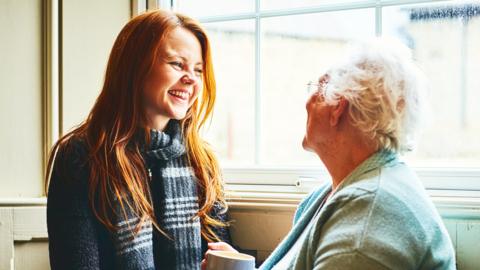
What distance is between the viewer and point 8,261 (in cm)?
174

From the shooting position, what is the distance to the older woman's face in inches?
48.0

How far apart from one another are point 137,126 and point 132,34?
10.3 inches

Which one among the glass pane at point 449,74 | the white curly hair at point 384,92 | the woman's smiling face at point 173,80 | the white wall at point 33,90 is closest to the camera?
the white curly hair at point 384,92

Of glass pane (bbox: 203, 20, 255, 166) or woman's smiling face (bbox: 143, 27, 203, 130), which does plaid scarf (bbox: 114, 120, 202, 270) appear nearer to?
woman's smiling face (bbox: 143, 27, 203, 130)

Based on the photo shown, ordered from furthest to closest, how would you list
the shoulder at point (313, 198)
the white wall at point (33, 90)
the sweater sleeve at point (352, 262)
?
the white wall at point (33, 90) < the shoulder at point (313, 198) < the sweater sleeve at point (352, 262)

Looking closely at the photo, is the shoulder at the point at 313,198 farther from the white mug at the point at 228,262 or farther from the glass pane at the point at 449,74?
the glass pane at the point at 449,74

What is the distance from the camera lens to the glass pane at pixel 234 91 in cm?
195

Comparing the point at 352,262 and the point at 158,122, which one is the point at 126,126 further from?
the point at 352,262

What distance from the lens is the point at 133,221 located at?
147 centimetres

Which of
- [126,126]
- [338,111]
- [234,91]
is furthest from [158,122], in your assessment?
[338,111]

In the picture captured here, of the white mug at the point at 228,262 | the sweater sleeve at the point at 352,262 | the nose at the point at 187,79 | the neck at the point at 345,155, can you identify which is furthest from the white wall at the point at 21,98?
the sweater sleeve at the point at 352,262

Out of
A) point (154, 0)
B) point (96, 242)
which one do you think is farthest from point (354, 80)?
point (154, 0)

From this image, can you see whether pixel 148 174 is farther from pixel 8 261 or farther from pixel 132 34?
pixel 8 261

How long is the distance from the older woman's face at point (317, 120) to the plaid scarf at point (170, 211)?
47cm
